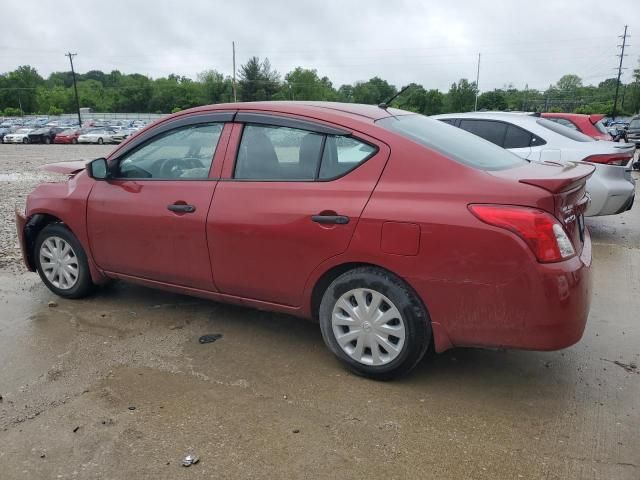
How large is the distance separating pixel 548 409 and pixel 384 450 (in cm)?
Result: 101

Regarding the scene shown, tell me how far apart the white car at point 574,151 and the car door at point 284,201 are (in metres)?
A: 4.06

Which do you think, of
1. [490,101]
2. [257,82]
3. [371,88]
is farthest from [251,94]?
[490,101]

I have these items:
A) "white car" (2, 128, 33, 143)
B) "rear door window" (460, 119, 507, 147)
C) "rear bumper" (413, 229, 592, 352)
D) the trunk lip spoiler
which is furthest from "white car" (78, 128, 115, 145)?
the trunk lip spoiler

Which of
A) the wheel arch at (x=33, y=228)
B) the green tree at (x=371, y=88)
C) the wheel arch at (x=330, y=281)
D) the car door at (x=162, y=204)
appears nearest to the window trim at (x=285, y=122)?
the car door at (x=162, y=204)

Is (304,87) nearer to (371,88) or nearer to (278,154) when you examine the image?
(371,88)

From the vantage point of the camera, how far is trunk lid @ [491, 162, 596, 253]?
2.89 m

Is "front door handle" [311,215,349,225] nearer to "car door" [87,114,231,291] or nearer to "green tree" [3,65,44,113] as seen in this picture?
"car door" [87,114,231,291]

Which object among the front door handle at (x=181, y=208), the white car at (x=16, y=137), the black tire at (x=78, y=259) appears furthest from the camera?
the white car at (x=16, y=137)

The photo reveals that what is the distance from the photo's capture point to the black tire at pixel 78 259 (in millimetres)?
4512

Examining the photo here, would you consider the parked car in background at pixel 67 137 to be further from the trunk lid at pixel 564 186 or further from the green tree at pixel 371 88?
the green tree at pixel 371 88

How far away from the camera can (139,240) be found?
405 cm

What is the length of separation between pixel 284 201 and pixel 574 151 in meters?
4.81

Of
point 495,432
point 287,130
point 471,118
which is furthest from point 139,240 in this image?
point 471,118

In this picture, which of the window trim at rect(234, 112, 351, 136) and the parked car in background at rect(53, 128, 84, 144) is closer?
the window trim at rect(234, 112, 351, 136)
